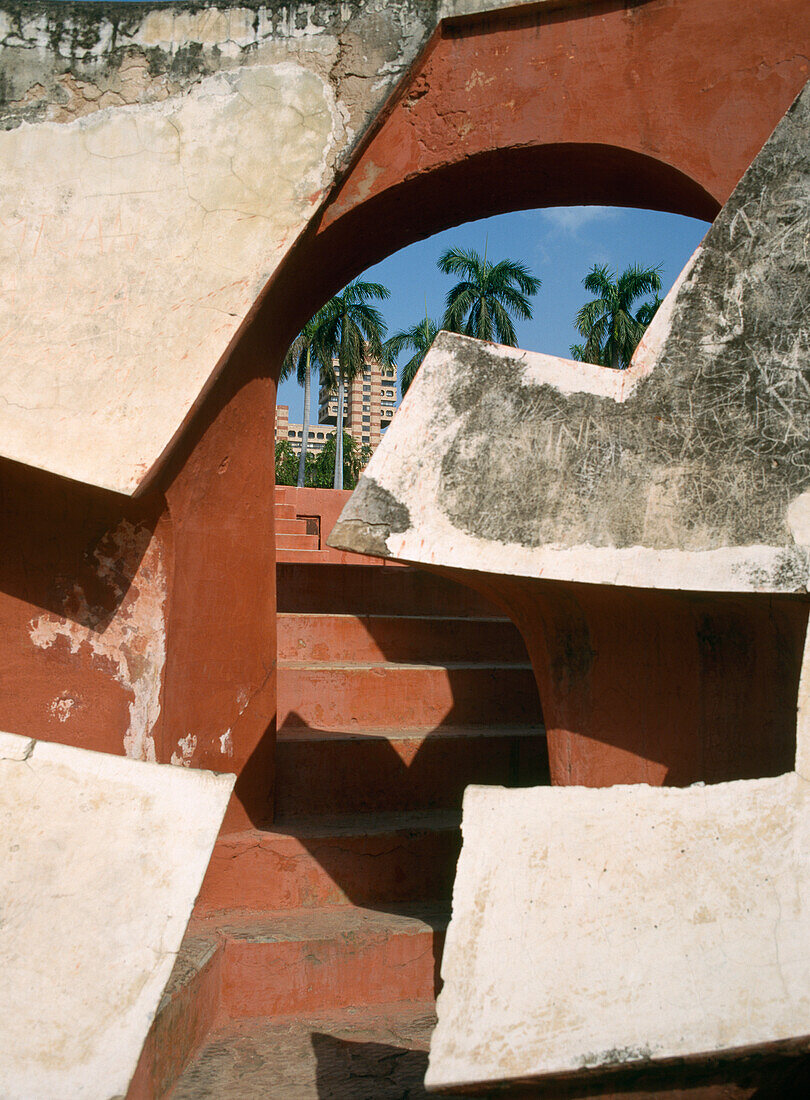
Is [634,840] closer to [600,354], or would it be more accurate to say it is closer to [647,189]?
[647,189]

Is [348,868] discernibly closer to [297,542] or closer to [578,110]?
[578,110]

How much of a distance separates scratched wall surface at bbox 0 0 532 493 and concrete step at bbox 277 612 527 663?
2386 millimetres

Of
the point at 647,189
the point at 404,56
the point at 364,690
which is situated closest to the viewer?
the point at 404,56

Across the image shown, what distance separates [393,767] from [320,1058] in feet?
4.75

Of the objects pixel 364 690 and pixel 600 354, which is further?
pixel 600 354

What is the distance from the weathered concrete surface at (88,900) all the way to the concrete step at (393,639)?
2.69 metres

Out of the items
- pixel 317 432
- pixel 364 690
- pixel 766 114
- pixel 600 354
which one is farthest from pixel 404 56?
pixel 317 432

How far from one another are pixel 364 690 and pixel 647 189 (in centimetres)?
300

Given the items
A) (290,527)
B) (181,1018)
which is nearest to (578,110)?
(181,1018)

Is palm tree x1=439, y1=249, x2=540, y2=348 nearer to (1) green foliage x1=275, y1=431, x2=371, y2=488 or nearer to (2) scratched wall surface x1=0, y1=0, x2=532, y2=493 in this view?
(1) green foliage x1=275, y1=431, x2=371, y2=488

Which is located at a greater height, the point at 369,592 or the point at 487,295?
the point at 487,295

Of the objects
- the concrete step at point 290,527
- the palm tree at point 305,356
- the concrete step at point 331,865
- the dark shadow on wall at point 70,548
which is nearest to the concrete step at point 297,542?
the concrete step at point 290,527

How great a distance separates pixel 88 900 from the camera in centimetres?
239

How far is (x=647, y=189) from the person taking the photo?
385cm
